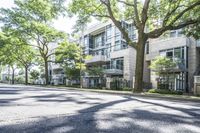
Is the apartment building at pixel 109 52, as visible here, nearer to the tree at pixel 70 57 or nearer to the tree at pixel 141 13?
the tree at pixel 70 57

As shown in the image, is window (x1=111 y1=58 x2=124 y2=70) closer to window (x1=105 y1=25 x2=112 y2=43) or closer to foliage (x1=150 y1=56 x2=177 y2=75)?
window (x1=105 y1=25 x2=112 y2=43)

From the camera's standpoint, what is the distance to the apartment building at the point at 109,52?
43375mm

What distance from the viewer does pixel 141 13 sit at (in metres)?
23.4

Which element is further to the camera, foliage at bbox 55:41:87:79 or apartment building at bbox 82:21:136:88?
foliage at bbox 55:41:87:79

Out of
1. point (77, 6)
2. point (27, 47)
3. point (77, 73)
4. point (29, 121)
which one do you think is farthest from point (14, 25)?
point (29, 121)

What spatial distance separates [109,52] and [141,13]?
26.2 metres

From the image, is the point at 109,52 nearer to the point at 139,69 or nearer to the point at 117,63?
the point at 117,63

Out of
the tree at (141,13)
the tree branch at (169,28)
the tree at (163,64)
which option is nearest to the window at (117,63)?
the tree at (163,64)

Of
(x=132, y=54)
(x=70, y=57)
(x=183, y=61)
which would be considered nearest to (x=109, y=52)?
(x=132, y=54)

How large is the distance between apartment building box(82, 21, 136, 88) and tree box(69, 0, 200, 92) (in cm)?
1166

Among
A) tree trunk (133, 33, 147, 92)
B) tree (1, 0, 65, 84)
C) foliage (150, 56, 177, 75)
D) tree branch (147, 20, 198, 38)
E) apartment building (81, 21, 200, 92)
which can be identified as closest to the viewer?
tree branch (147, 20, 198, 38)

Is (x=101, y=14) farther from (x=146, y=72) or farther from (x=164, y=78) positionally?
(x=146, y=72)

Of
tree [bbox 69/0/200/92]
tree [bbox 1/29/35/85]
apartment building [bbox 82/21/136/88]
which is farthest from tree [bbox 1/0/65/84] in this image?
tree [bbox 69/0/200/92]

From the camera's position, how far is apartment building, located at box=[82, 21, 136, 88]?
43375 millimetres
